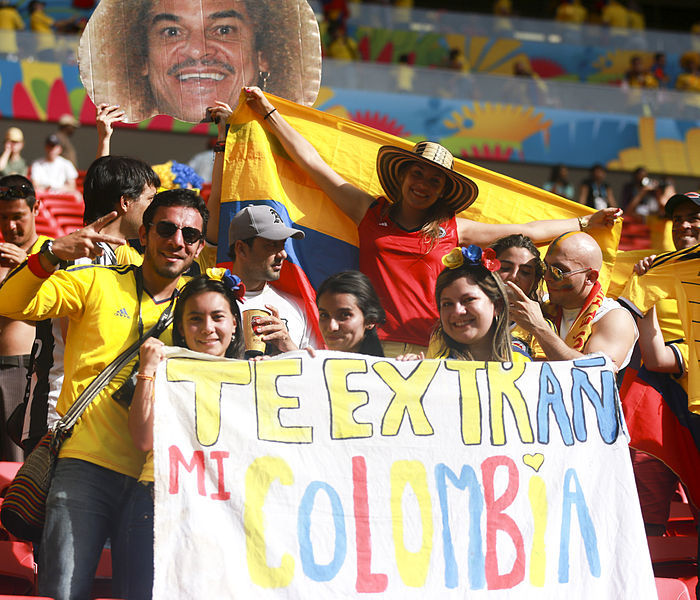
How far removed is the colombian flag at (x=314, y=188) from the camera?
427cm

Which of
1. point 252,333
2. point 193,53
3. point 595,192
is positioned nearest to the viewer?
point 252,333

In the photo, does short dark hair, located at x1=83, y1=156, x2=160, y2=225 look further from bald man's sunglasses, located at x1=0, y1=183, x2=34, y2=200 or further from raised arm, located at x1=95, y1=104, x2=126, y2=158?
bald man's sunglasses, located at x1=0, y1=183, x2=34, y2=200

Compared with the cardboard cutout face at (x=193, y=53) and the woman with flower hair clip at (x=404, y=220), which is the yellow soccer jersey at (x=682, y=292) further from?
the cardboard cutout face at (x=193, y=53)

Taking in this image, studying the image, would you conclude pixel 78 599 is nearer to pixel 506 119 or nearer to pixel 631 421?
pixel 631 421

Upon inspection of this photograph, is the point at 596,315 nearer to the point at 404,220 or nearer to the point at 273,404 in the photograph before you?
the point at 404,220

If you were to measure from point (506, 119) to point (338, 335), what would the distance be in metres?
12.2

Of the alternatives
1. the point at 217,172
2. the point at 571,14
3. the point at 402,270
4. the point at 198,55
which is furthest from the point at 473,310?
the point at 571,14

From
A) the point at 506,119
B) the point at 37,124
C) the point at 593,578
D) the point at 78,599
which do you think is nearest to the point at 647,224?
the point at 506,119

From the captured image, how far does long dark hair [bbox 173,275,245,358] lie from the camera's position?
332 cm

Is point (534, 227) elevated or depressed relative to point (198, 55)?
depressed

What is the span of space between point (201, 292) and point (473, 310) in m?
0.96

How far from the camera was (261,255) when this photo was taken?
12.6 ft

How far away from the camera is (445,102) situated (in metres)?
15.1

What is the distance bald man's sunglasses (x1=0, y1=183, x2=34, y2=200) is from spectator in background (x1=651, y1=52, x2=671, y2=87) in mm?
14708
